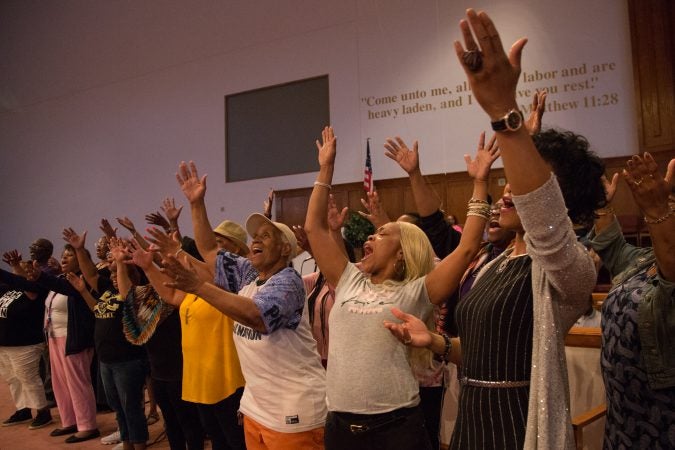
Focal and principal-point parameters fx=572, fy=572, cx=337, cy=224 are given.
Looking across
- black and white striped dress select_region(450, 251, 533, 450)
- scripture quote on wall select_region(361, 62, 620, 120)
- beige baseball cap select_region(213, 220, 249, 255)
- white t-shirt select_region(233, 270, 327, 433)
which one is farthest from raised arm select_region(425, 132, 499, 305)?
scripture quote on wall select_region(361, 62, 620, 120)

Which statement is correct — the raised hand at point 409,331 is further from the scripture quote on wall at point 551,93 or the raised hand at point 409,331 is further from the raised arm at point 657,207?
the scripture quote on wall at point 551,93

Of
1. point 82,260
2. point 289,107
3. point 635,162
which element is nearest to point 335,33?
point 289,107

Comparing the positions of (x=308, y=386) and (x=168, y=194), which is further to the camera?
(x=168, y=194)

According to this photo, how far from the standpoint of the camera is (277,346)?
219 centimetres

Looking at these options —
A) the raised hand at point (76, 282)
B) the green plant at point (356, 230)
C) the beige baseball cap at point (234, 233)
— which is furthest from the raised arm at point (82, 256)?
the green plant at point (356, 230)

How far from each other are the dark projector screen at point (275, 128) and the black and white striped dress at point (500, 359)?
24.8 feet

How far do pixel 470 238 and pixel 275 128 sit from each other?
7.99 meters

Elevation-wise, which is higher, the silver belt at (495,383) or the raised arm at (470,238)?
the raised arm at (470,238)

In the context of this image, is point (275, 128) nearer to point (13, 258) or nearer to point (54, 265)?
point (54, 265)

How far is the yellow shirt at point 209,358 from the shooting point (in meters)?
2.67

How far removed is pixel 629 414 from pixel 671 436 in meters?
0.11

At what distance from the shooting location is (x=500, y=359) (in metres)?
1.38

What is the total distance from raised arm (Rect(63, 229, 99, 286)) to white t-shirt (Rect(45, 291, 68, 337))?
80cm

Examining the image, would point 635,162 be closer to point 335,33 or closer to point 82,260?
point 82,260
